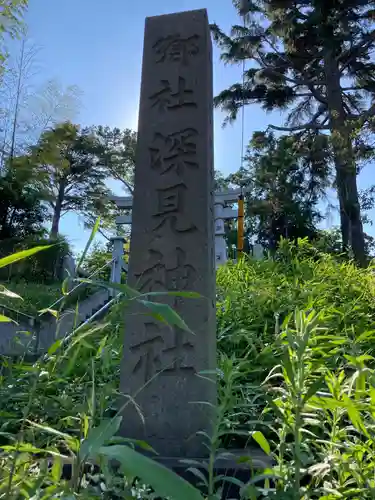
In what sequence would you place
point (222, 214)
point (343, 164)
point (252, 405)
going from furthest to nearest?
point (343, 164)
point (222, 214)
point (252, 405)

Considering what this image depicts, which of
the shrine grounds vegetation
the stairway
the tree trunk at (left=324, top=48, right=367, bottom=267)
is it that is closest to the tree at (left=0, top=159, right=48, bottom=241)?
the stairway

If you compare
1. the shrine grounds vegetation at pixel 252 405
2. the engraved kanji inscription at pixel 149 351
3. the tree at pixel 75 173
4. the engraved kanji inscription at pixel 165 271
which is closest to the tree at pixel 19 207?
the tree at pixel 75 173

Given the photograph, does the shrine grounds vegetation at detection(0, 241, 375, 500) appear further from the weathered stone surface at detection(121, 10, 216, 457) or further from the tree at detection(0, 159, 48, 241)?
the tree at detection(0, 159, 48, 241)

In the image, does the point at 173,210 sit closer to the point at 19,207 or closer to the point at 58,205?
the point at 19,207

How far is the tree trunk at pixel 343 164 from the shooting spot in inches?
416

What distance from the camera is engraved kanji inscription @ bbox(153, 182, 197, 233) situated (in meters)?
2.25

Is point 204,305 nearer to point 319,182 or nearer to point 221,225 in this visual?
point 221,225

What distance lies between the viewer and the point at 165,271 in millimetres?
2201

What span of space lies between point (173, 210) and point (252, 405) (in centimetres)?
99

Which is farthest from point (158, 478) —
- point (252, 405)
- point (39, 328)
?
point (39, 328)

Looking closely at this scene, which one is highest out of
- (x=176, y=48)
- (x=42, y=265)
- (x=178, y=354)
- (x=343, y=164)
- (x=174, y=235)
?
(x=343, y=164)

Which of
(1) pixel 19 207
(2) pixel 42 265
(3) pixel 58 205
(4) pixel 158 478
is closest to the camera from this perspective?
(4) pixel 158 478

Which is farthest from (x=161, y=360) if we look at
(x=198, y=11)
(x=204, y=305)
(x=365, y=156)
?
(x=365, y=156)

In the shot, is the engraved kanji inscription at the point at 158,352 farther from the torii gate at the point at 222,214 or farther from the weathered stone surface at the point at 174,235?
the torii gate at the point at 222,214
